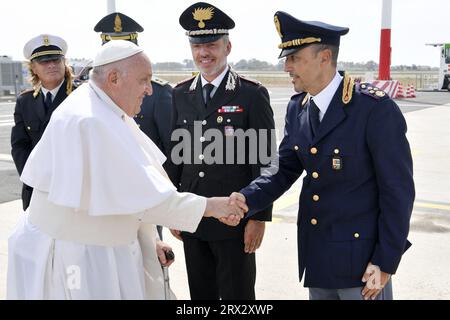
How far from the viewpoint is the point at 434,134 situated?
1209cm

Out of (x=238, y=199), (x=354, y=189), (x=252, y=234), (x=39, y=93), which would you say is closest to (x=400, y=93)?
(x=39, y=93)

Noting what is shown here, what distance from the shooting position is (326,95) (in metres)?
2.37

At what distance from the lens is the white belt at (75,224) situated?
216 centimetres

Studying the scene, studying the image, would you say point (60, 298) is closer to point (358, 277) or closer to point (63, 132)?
point (63, 132)

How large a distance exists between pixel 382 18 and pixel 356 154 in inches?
777

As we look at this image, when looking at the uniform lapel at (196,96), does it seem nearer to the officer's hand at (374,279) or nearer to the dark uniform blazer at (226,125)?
the dark uniform blazer at (226,125)

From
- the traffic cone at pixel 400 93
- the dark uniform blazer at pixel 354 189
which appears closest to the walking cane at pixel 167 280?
the dark uniform blazer at pixel 354 189

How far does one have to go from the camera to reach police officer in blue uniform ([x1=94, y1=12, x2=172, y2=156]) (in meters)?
3.76

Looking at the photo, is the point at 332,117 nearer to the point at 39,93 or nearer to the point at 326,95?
the point at 326,95

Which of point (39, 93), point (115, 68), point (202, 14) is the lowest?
point (39, 93)

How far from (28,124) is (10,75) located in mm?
24664

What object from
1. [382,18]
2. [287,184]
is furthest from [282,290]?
[382,18]

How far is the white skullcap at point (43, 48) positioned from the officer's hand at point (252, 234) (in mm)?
2037

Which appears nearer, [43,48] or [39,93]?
[43,48]
